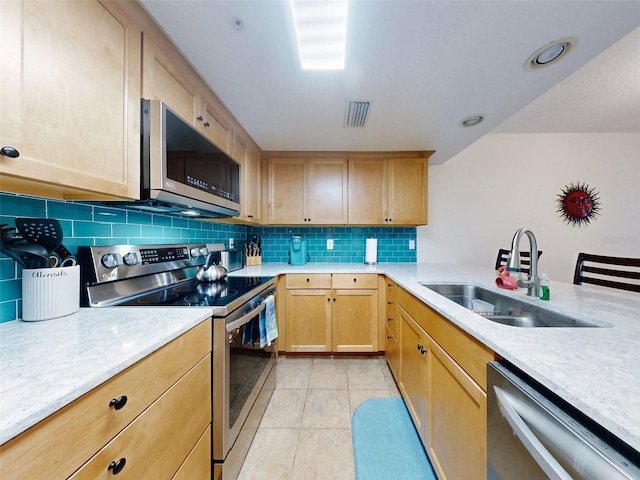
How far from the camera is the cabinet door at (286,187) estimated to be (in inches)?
107

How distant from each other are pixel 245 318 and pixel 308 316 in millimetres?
1195

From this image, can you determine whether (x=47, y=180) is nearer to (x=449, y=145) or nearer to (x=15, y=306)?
(x=15, y=306)

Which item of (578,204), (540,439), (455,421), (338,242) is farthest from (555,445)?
(578,204)

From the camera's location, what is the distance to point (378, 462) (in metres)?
1.28

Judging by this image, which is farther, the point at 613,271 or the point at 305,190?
the point at 305,190

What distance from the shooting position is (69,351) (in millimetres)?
617

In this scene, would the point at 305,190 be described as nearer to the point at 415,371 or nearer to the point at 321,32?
the point at 321,32

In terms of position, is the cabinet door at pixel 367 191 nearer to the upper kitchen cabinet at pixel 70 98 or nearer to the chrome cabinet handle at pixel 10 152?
the upper kitchen cabinet at pixel 70 98

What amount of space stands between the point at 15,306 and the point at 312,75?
1.71 meters

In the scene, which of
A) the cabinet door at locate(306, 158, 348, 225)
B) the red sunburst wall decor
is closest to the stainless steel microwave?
the cabinet door at locate(306, 158, 348, 225)

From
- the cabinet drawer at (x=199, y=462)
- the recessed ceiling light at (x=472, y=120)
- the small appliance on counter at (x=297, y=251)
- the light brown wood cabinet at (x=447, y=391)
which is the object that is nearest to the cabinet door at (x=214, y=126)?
the small appliance on counter at (x=297, y=251)

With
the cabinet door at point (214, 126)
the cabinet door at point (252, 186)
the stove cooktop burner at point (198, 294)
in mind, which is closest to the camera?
the stove cooktop burner at point (198, 294)

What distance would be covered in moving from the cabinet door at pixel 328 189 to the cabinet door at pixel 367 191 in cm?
9

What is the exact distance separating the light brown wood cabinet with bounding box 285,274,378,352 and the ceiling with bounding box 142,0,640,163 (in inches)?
56.9
